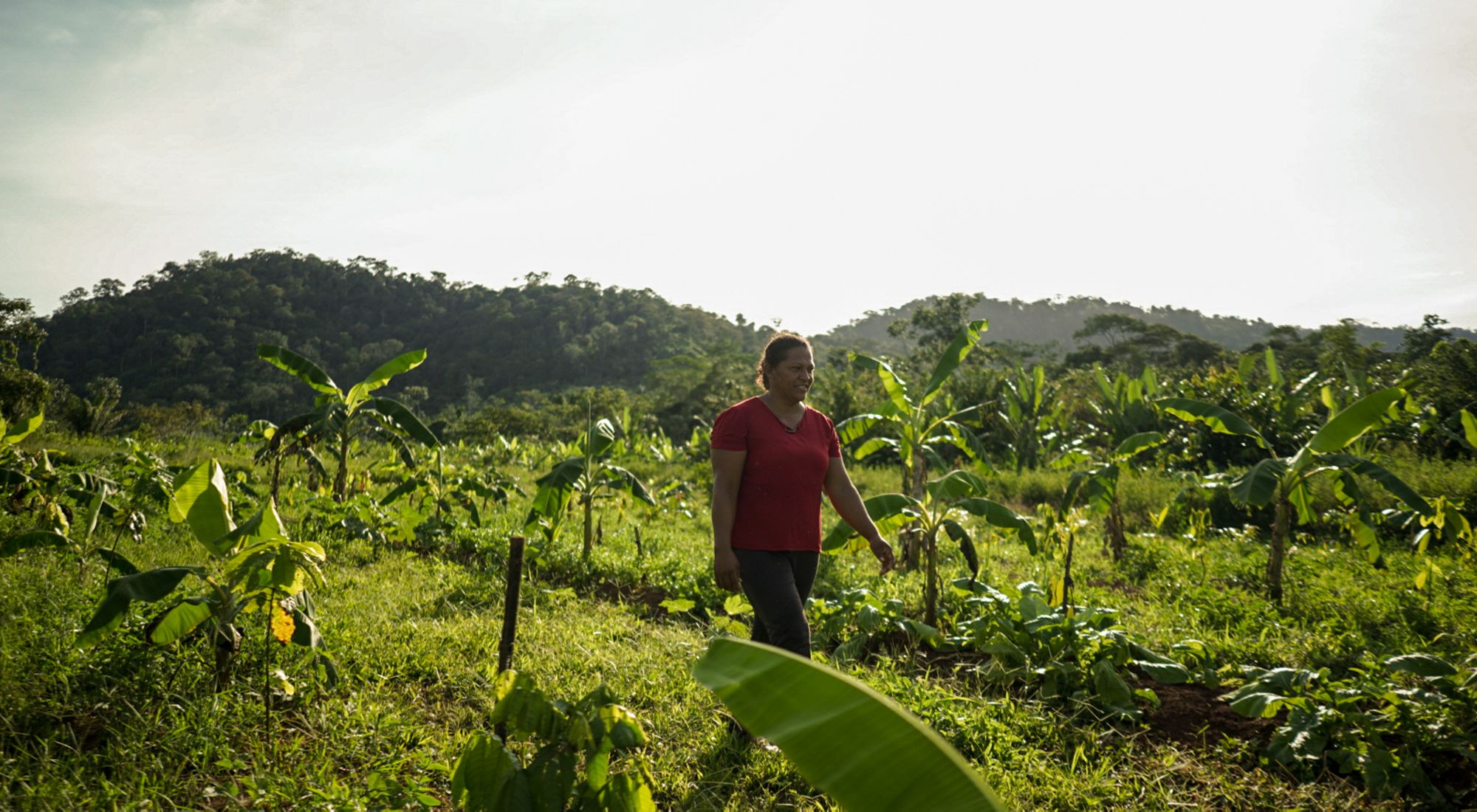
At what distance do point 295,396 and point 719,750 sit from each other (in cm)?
4686

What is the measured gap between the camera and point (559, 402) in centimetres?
3369

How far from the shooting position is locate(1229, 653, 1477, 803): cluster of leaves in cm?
284

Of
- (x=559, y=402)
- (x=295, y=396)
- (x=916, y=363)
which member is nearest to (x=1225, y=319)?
(x=916, y=363)

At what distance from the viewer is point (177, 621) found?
3.04 m

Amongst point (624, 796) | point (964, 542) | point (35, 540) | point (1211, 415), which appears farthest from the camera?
point (1211, 415)

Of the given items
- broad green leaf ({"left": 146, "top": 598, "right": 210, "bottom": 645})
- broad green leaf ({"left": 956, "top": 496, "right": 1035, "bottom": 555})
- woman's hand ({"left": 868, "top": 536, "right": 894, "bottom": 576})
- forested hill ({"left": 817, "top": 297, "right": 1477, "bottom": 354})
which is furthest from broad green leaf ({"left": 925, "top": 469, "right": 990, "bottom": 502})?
forested hill ({"left": 817, "top": 297, "right": 1477, "bottom": 354})

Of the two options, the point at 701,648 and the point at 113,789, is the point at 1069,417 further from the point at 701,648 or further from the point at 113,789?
the point at 113,789

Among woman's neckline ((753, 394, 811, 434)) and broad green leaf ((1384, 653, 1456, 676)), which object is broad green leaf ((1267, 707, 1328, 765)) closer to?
broad green leaf ((1384, 653, 1456, 676))

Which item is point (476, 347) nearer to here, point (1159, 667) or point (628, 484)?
point (628, 484)

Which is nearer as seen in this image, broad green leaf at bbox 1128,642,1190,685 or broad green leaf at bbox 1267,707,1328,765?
broad green leaf at bbox 1267,707,1328,765

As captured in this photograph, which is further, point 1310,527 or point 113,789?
point 1310,527

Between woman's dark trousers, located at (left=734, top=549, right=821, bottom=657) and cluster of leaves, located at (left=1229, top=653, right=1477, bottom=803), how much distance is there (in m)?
1.91

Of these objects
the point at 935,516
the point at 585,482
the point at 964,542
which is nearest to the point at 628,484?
the point at 585,482

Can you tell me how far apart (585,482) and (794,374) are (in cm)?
458
